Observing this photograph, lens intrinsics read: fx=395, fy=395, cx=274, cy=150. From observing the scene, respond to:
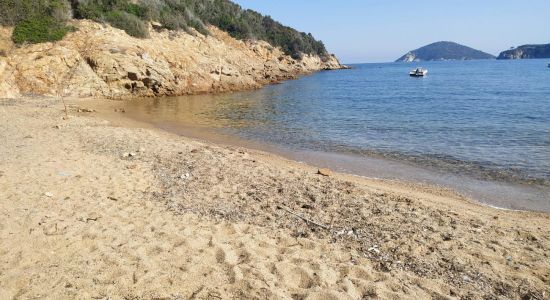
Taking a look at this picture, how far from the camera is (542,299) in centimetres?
468

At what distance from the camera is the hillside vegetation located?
26484 mm

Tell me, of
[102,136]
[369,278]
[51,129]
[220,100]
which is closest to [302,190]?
[369,278]

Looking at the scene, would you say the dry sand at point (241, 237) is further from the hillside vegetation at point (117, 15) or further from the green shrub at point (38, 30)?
the hillside vegetation at point (117, 15)

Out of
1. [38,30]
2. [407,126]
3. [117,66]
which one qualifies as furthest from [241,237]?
[38,30]

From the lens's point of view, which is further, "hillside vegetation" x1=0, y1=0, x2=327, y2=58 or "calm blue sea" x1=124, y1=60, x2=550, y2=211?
"hillside vegetation" x1=0, y1=0, x2=327, y2=58

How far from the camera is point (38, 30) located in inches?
1045

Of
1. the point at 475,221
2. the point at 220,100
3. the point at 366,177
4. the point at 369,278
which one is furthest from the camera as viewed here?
the point at 220,100

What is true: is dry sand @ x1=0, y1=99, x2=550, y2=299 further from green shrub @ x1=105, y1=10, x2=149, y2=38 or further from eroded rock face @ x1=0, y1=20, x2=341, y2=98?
green shrub @ x1=105, y1=10, x2=149, y2=38

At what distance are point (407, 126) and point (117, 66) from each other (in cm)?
1985

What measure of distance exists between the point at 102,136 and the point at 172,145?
8.73 feet

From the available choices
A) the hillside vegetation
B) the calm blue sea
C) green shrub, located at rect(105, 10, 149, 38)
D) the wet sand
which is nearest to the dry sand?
the wet sand

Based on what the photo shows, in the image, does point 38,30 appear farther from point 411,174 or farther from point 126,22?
point 411,174

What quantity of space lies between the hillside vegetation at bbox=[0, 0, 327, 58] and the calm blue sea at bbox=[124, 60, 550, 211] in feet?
28.1

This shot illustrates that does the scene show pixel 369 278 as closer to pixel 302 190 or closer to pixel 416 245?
pixel 416 245
